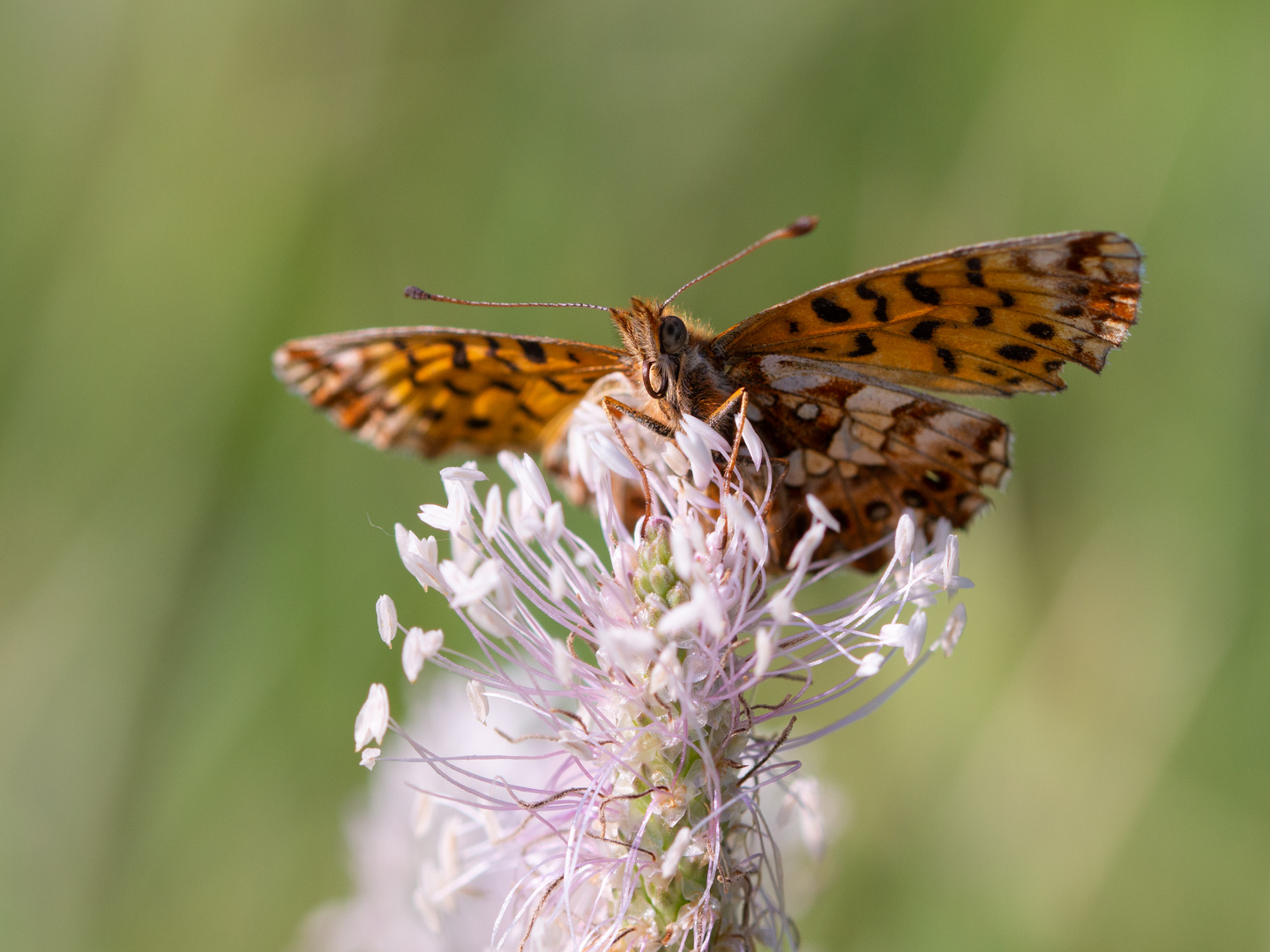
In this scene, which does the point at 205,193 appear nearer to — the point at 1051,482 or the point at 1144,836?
the point at 1051,482

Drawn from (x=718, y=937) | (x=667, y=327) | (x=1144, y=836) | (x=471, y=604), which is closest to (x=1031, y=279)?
(x=667, y=327)

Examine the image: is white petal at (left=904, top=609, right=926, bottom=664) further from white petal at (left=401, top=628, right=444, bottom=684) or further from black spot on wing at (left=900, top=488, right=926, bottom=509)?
white petal at (left=401, top=628, right=444, bottom=684)

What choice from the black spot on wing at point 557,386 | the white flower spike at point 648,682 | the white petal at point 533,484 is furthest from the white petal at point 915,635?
the black spot on wing at point 557,386

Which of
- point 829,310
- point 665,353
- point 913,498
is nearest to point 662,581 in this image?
point 665,353

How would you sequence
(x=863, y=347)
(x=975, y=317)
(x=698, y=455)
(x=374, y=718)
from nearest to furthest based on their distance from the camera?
1. (x=374, y=718)
2. (x=698, y=455)
3. (x=975, y=317)
4. (x=863, y=347)

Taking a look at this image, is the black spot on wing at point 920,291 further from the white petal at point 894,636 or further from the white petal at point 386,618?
the white petal at point 386,618

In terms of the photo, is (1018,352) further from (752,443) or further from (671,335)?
(671,335)

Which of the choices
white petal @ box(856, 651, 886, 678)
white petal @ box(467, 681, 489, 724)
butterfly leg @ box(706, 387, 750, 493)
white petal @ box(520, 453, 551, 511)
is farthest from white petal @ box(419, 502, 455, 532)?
white petal @ box(856, 651, 886, 678)
